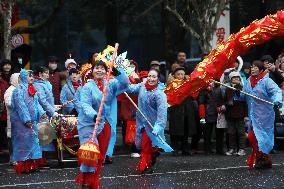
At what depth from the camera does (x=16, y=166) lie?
586 inches

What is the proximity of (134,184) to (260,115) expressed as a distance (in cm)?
298

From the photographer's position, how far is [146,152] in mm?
14242

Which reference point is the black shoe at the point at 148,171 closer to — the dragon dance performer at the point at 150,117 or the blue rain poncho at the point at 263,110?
the dragon dance performer at the point at 150,117

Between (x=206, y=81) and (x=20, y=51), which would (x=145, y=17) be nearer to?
(x=20, y=51)

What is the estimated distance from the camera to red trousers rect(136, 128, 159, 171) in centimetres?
1411

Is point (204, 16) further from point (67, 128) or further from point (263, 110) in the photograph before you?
point (67, 128)

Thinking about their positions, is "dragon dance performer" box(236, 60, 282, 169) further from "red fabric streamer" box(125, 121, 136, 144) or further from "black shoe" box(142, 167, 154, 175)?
"red fabric streamer" box(125, 121, 136, 144)

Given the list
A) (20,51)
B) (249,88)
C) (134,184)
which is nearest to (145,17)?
(20,51)

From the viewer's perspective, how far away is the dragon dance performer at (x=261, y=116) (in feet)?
47.6

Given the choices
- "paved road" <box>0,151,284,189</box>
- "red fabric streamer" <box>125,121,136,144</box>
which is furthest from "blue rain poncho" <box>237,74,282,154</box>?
"red fabric streamer" <box>125,121,136,144</box>

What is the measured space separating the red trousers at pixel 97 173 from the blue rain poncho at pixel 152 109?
2254 millimetres

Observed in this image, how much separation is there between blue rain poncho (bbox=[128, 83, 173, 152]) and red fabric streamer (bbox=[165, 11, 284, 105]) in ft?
4.19

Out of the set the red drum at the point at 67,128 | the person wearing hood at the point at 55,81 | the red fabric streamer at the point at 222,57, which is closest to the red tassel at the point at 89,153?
the red drum at the point at 67,128

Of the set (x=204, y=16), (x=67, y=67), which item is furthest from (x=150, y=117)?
(x=204, y=16)
